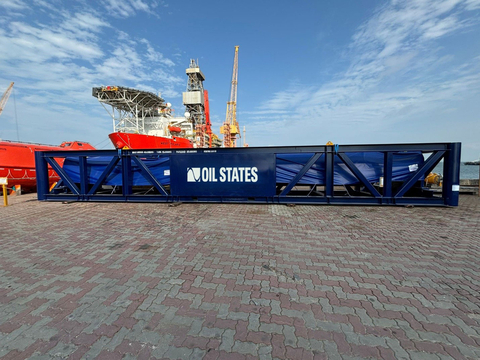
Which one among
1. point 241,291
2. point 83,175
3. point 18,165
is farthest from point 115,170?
point 241,291

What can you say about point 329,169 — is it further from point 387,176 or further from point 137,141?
point 137,141

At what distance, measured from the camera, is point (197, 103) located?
149 ft

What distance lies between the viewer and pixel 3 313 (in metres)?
2.48

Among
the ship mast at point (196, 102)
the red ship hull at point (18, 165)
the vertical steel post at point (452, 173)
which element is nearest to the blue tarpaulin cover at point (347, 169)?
the vertical steel post at point (452, 173)

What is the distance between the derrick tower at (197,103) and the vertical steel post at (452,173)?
41.1 metres

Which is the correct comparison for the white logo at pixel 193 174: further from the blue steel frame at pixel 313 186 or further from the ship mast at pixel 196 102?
the ship mast at pixel 196 102

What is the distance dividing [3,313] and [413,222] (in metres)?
8.35

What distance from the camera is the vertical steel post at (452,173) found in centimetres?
752

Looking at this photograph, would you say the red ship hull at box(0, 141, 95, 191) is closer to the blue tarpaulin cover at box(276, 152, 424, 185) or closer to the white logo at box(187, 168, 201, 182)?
the white logo at box(187, 168, 201, 182)

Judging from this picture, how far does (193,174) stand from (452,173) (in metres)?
9.50

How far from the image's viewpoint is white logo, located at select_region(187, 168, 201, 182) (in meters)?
8.62

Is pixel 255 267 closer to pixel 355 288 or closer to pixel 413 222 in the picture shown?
pixel 355 288

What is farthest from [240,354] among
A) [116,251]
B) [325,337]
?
[116,251]

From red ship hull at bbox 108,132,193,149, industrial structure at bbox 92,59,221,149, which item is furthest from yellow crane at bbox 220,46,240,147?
red ship hull at bbox 108,132,193,149
